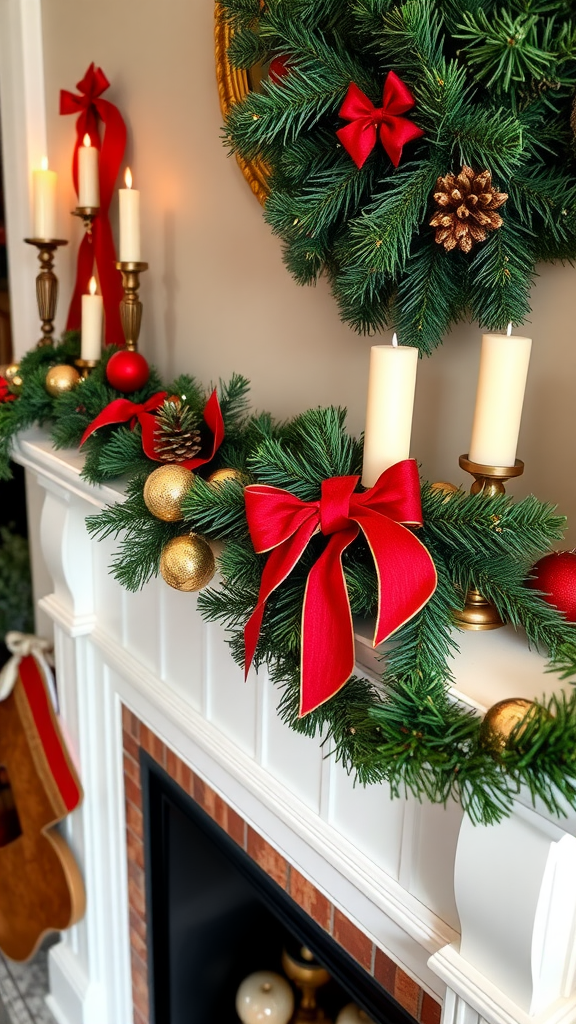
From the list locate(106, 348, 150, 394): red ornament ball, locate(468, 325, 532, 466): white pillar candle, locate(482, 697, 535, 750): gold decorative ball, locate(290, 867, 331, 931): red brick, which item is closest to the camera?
locate(482, 697, 535, 750): gold decorative ball

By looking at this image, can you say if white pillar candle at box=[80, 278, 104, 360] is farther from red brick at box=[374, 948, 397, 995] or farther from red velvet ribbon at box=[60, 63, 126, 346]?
red brick at box=[374, 948, 397, 995]

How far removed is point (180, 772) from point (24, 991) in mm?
949

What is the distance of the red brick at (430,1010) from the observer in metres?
0.80

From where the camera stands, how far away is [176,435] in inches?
34.3

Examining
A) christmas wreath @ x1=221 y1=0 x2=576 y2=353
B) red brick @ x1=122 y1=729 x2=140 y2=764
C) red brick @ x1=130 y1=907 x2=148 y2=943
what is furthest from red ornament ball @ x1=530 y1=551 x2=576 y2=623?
red brick @ x1=130 y1=907 x2=148 y2=943

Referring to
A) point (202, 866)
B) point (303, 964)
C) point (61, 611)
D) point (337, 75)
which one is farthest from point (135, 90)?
point (303, 964)

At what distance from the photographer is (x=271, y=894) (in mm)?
1040

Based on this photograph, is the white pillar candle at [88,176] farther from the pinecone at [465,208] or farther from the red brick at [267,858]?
the red brick at [267,858]

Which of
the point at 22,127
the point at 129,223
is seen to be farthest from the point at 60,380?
the point at 22,127

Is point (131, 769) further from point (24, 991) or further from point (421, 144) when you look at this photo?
point (421, 144)

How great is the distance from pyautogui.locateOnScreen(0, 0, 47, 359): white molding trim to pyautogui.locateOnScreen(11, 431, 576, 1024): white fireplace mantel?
1.78ft

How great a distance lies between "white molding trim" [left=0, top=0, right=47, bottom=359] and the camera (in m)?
1.47

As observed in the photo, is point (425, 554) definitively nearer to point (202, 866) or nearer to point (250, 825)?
point (250, 825)

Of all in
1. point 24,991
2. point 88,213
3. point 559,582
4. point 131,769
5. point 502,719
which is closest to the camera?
point 502,719
